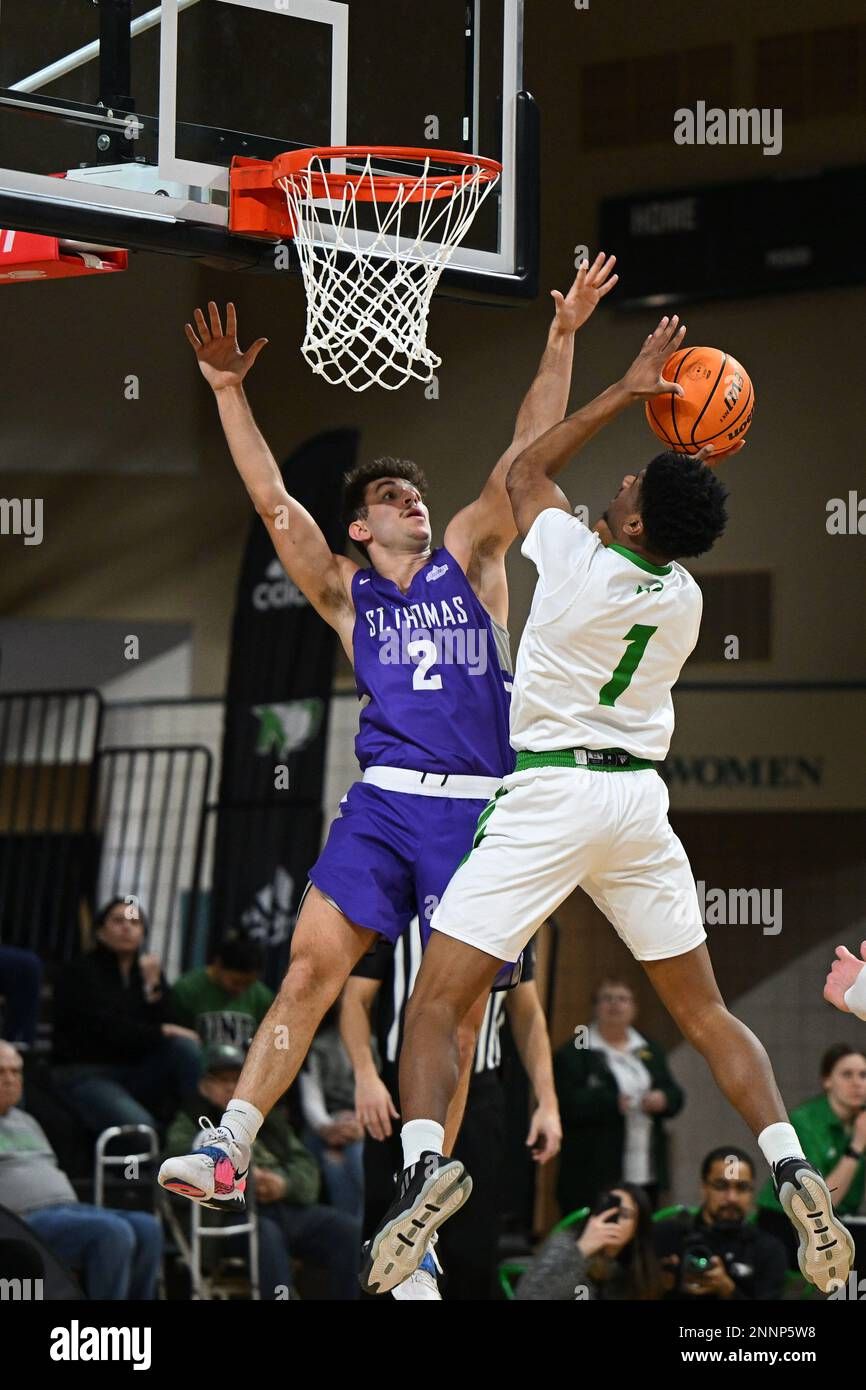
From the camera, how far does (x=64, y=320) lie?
13609 millimetres

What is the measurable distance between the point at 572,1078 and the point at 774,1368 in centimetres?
407

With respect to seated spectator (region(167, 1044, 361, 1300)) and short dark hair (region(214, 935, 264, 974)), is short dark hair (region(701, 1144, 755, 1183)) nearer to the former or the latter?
seated spectator (region(167, 1044, 361, 1300))

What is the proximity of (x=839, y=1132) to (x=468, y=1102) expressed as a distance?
3.10m

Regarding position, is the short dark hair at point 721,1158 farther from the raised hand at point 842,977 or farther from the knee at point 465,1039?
the knee at point 465,1039

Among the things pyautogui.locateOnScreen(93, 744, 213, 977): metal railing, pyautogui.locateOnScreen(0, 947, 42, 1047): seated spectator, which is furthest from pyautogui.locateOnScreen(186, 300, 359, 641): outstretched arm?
pyautogui.locateOnScreen(93, 744, 213, 977): metal railing

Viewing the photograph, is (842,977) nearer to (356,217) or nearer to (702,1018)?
(702,1018)

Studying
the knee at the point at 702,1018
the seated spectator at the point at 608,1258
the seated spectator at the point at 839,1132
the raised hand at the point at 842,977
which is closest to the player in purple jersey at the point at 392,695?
the knee at the point at 702,1018

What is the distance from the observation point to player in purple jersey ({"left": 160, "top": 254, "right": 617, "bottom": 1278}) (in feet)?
17.5

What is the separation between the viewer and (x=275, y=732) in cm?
1084

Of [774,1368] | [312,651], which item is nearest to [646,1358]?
[774,1368]

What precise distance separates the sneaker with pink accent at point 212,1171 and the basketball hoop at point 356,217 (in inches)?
82.0

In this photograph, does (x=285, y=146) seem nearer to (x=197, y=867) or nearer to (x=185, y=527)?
(x=197, y=867)

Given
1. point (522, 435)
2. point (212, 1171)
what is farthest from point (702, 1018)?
point (522, 435)

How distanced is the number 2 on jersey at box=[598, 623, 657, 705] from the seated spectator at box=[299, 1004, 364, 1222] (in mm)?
4784
